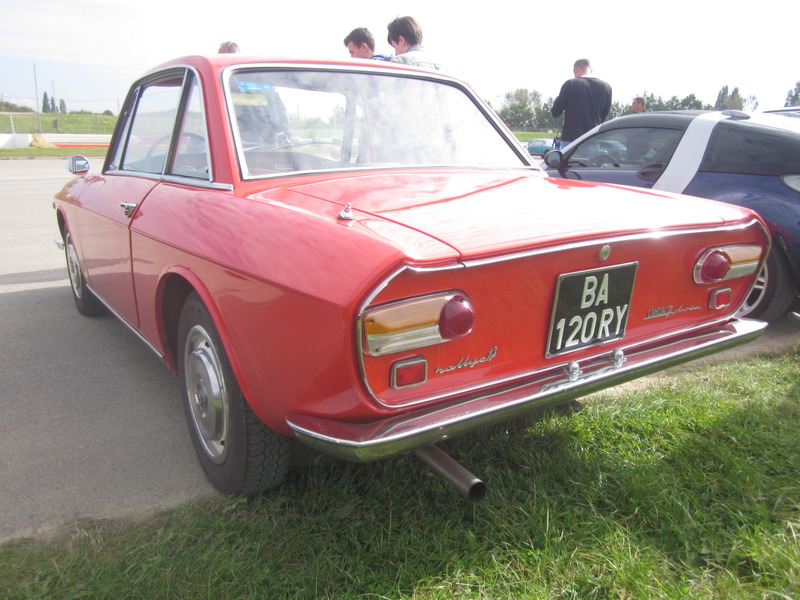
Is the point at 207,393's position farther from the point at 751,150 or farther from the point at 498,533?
the point at 751,150

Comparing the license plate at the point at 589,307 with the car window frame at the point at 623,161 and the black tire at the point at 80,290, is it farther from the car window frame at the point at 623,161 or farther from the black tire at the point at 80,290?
the black tire at the point at 80,290

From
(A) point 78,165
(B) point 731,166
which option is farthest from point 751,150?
(A) point 78,165

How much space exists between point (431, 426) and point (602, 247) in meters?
0.78

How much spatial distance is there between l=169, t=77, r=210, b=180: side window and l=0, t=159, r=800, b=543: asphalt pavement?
1.17 meters

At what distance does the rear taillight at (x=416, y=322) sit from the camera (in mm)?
1632

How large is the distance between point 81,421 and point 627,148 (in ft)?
13.6

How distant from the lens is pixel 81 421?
2945 millimetres

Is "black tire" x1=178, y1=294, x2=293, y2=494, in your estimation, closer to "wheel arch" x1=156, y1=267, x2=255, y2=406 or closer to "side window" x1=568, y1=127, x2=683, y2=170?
"wheel arch" x1=156, y1=267, x2=255, y2=406

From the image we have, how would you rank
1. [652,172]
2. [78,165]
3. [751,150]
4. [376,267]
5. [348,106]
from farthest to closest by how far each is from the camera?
[652,172] → [751,150] → [78,165] → [348,106] → [376,267]

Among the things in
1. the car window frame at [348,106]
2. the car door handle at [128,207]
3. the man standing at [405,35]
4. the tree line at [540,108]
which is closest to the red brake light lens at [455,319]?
the car window frame at [348,106]

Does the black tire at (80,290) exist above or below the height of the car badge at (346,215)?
below

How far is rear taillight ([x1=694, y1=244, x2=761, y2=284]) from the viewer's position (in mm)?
2311

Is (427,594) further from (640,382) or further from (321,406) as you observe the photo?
(640,382)

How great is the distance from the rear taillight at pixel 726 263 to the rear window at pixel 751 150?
5.82 ft
